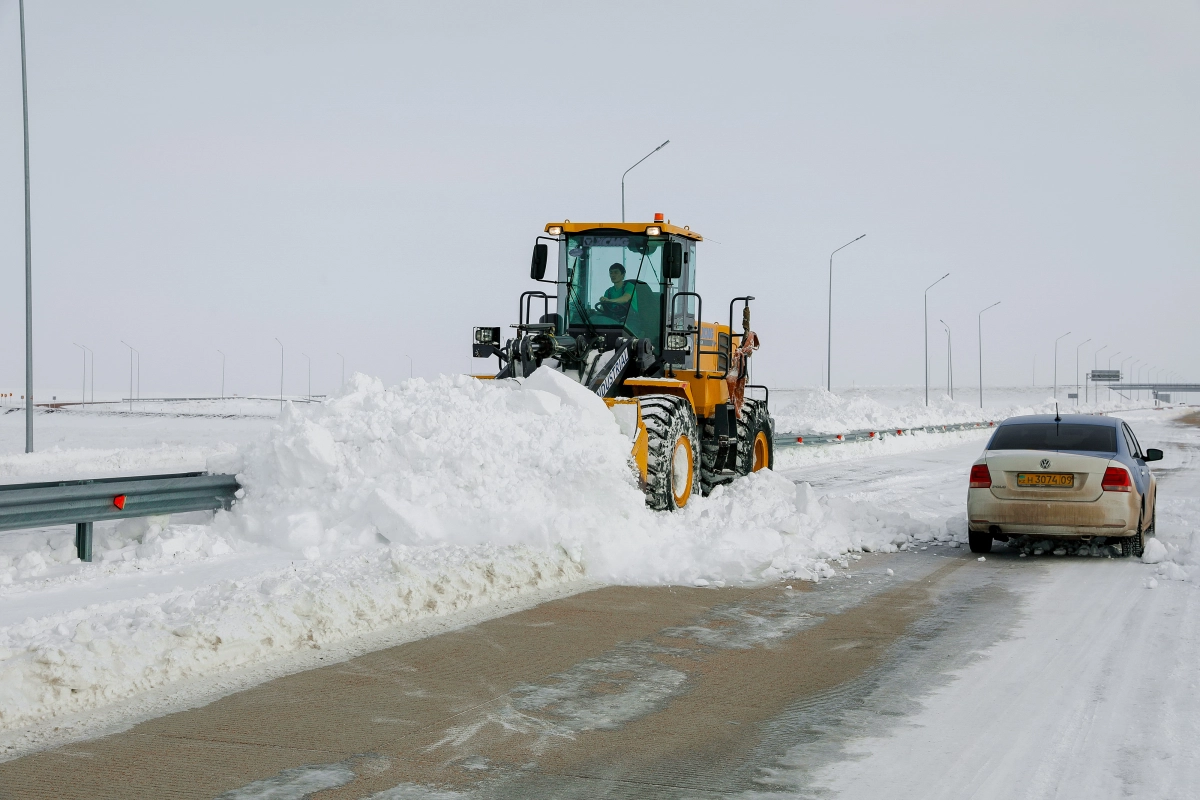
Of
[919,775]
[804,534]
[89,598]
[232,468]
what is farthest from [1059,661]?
[232,468]

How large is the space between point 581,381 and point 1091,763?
9427 mm

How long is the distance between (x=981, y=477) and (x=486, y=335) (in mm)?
6597

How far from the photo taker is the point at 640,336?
1458 cm

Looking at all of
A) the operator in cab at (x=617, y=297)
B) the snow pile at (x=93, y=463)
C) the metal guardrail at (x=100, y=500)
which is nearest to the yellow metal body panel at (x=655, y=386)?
the operator in cab at (x=617, y=297)

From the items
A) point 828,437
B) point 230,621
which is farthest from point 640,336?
point 828,437

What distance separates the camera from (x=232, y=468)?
1081 cm

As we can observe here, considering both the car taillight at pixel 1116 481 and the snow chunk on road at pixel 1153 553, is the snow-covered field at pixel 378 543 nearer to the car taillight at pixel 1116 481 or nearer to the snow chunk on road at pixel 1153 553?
the snow chunk on road at pixel 1153 553

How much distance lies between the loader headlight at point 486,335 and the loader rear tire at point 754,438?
402 centimetres

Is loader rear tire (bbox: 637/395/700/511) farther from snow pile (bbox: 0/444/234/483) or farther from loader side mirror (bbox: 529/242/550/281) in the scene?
snow pile (bbox: 0/444/234/483)

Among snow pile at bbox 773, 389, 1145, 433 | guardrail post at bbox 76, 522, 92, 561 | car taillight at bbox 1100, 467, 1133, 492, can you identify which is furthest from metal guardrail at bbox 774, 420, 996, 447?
guardrail post at bbox 76, 522, 92, 561

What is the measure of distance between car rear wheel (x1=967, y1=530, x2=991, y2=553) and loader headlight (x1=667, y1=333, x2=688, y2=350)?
443 centimetres

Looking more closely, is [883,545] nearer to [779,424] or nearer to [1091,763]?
[1091,763]

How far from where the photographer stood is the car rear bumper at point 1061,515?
35.2 ft

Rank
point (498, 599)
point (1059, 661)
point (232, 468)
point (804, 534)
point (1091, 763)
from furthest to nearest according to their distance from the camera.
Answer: point (804, 534) < point (232, 468) < point (498, 599) < point (1059, 661) < point (1091, 763)
